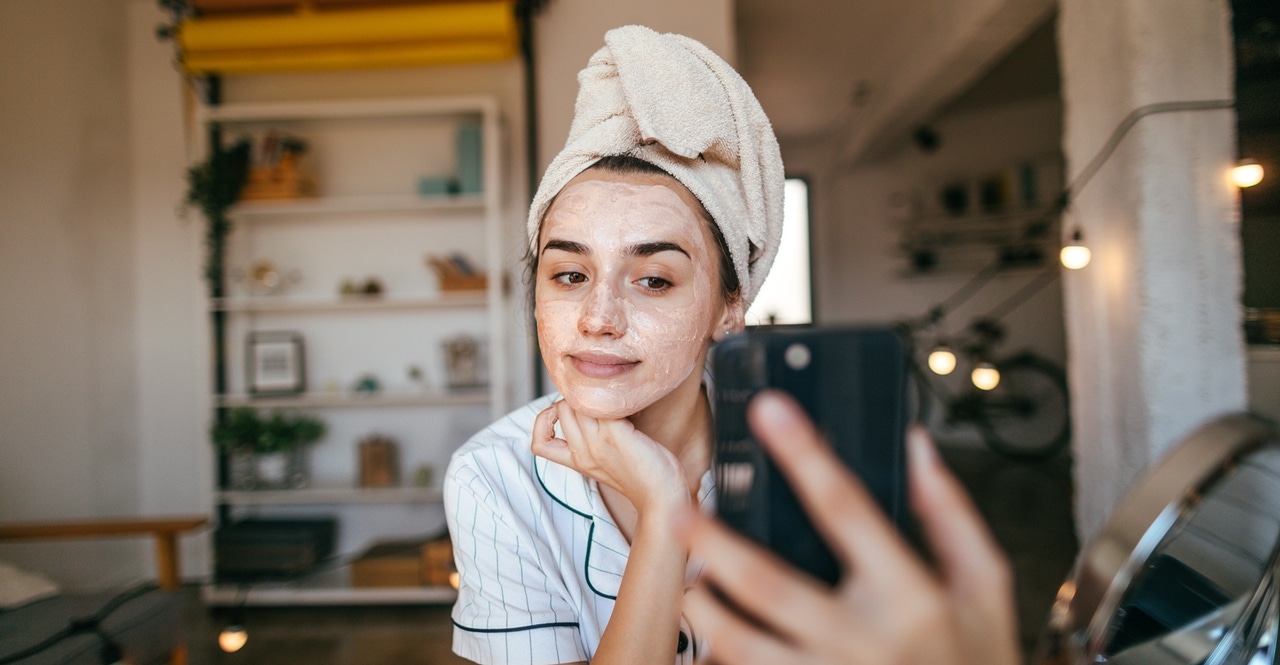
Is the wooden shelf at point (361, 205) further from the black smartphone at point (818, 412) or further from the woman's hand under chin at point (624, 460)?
the black smartphone at point (818, 412)

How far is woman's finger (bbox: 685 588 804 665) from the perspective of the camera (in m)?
0.30

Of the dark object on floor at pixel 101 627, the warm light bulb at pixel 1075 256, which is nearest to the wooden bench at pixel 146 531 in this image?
the dark object on floor at pixel 101 627

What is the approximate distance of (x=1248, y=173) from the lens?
825 millimetres

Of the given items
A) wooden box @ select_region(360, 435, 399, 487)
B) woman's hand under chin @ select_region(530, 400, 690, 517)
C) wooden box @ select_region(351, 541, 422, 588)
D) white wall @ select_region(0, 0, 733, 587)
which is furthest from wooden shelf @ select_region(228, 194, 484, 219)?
woman's hand under chin @ select_region(530, 400, 690, 517)

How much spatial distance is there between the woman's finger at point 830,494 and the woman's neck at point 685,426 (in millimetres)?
363

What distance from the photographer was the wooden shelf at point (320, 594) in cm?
249

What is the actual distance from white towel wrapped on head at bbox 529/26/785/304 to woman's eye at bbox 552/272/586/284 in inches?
3.6

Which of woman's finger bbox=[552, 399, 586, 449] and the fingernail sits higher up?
the fingernail

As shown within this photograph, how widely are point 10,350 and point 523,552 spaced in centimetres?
215

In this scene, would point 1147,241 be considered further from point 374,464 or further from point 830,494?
point 374,464

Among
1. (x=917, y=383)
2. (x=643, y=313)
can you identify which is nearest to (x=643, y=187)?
(x=643, y=313)

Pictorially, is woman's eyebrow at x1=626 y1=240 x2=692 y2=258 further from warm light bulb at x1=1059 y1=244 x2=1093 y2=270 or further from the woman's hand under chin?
warm light bulb at x1=1059 y1=244 x2=1093 y2=270

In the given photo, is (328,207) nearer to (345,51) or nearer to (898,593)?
(345,51)

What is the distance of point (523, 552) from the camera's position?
2.26ft
